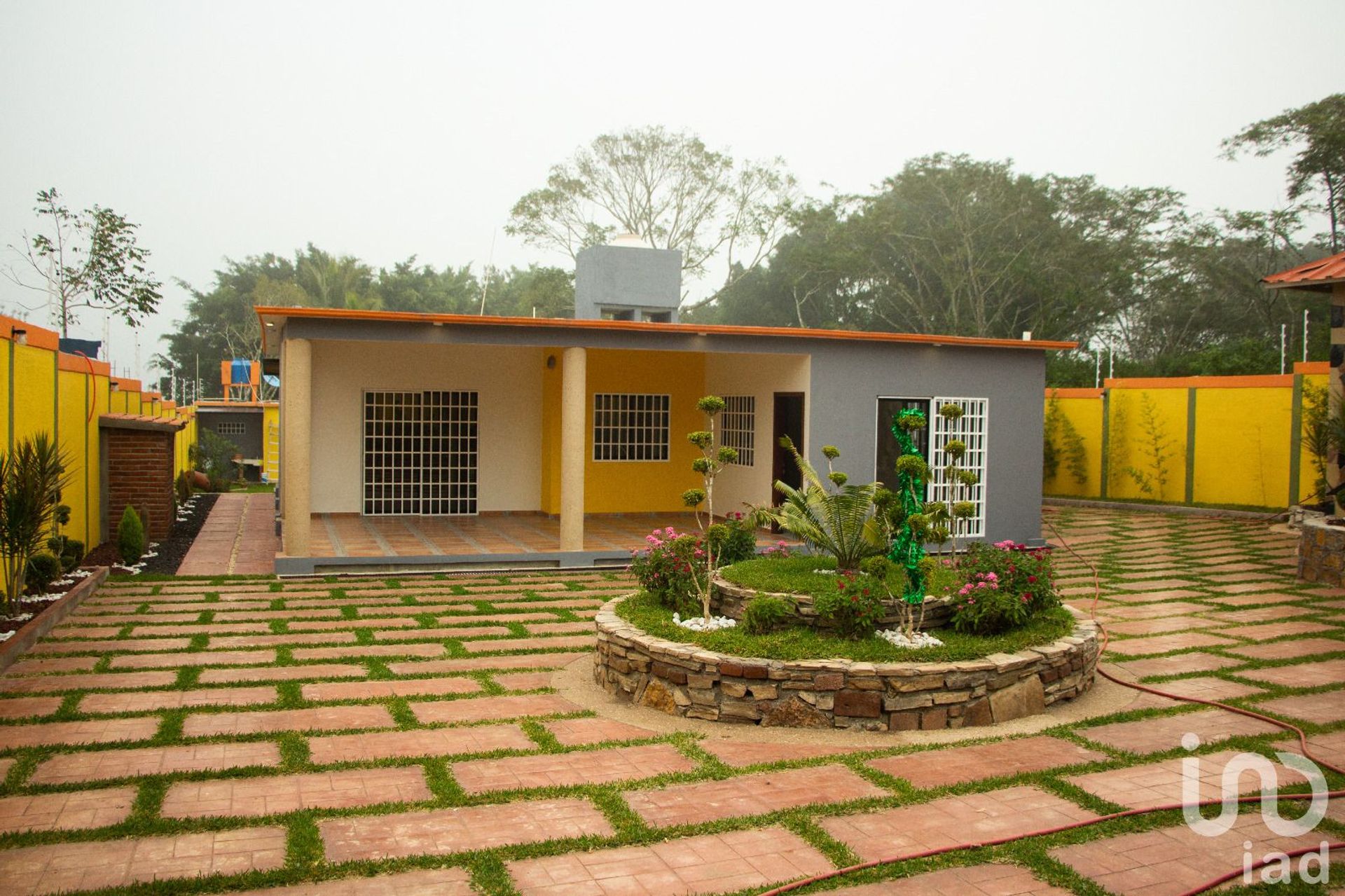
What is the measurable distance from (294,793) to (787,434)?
9.81m

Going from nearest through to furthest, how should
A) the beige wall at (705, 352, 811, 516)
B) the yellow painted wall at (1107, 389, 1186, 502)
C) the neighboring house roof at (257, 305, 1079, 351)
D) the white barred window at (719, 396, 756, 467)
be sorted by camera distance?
the neighboring house roof at (257, 305, 1079, 351) → the beige wall at (705, 352, 811, 516) → the white barred window at (719, 396, 756, 467) → the yellow painted wall at (1107, 389, 1186, 502)

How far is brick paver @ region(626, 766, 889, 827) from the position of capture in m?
4.45

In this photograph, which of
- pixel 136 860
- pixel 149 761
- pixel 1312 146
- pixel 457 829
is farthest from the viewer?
pixel 1312 146

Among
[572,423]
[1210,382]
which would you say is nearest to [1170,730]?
[572,423]

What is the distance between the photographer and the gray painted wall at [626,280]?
59.6ft

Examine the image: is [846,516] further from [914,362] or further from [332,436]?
[332,436]

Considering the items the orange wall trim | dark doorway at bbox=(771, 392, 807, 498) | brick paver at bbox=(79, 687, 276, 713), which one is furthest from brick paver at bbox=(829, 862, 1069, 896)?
the orange wall trim

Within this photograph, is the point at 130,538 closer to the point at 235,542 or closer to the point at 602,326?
the point at 235,542

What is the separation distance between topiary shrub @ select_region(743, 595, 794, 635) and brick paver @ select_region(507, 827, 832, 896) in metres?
2.24

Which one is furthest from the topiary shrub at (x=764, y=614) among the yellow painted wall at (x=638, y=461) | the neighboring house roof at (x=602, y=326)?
the yellow painted wall at (x=638, y=461)

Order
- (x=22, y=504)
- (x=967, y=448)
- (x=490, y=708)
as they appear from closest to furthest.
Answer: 1. (x=490, y=708)
2. (x=22, y=504)
3. (x=967, y=448)

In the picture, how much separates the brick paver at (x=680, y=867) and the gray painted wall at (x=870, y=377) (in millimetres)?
7701

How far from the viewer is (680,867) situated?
12.8 ft

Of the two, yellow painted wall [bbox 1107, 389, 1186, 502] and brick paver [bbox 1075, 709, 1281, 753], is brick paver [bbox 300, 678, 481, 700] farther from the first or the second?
yellow painted wall [bbox 1107, 389, 1186, 502]
